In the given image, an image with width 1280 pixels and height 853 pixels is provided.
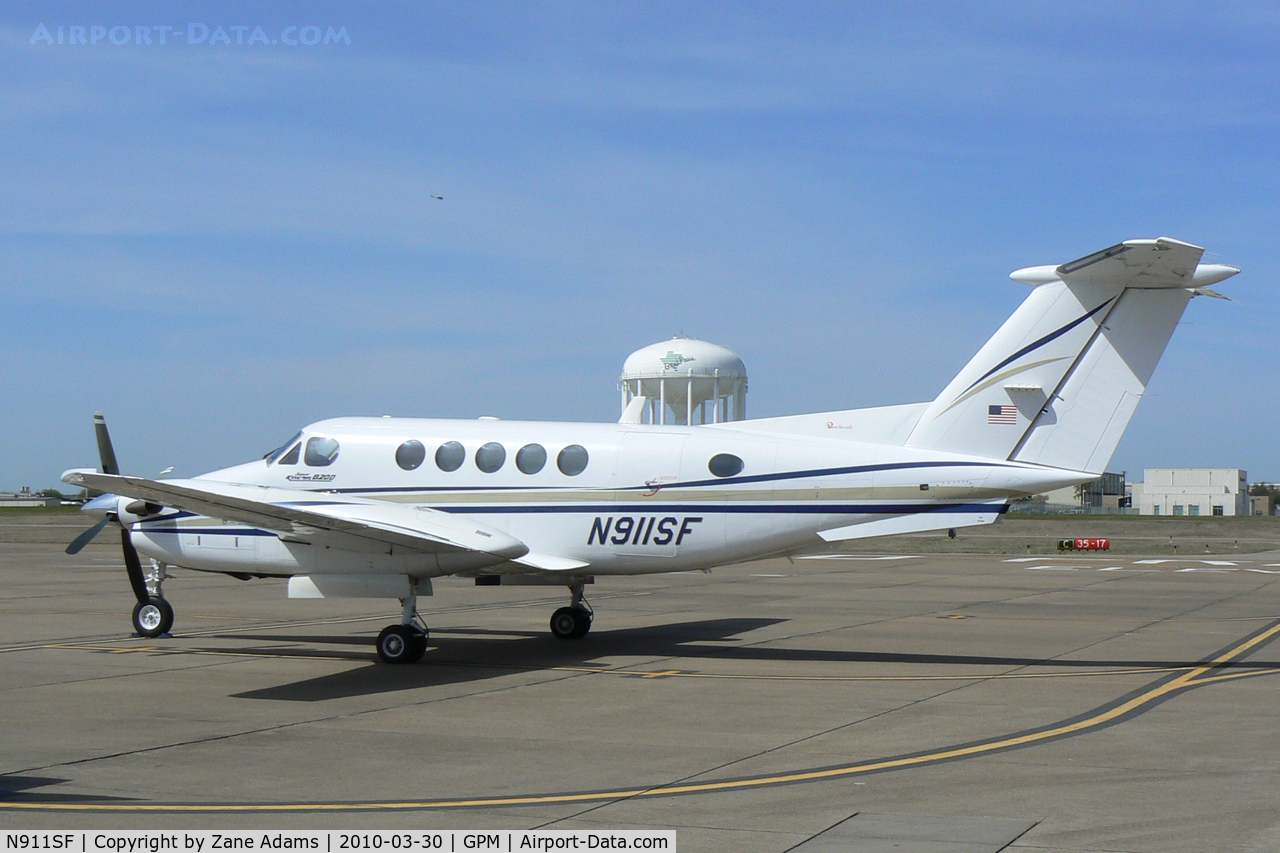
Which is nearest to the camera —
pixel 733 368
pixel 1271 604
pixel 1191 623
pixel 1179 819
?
pixel 1179 819

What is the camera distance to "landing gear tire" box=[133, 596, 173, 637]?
18.3 meters

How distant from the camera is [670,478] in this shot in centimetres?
1652

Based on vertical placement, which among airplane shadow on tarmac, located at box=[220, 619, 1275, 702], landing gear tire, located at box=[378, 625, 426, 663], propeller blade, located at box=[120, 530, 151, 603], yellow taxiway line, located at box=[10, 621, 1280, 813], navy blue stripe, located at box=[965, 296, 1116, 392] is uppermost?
navy blue stripe, located at box=[965, 296, 1116, 392]

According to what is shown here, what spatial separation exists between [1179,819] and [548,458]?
34.4 ft

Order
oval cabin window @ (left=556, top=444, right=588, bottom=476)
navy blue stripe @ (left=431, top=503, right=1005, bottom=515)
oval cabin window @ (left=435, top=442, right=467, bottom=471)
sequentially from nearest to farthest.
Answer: navy blue stripe @ (left=431, top=503, right=1005, bottom=515) → oval cabin window @ (left=556, top=444, right=588, bottom=476) → oval cabin window @ (left=435, top=442, right=467, bottom=471)

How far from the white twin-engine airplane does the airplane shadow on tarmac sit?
105 cm

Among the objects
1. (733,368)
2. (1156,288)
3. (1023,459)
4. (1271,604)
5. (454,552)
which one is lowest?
(1271,604)

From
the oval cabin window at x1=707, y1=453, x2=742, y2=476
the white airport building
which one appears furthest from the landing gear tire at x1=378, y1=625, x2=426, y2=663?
the white airport building

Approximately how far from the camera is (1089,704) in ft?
42.0

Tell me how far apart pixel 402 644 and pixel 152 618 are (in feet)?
16.0

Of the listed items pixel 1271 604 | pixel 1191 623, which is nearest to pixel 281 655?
pixel 1191 623

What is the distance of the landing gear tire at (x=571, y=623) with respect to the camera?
18.9m

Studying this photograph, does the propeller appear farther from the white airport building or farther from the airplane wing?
the white airport building

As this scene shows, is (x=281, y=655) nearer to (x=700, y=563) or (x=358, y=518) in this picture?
(x=358, y=518)
